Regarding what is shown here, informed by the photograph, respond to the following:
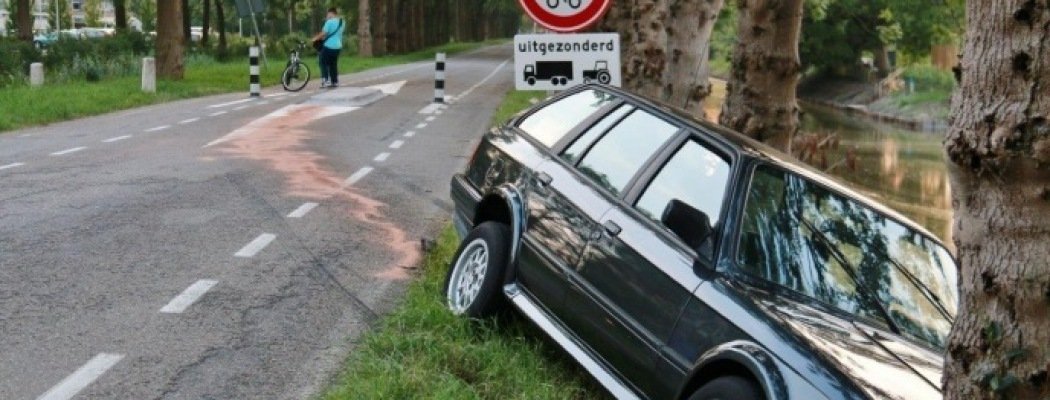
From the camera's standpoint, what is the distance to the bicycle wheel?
98.0ft

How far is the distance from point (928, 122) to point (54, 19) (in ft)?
220

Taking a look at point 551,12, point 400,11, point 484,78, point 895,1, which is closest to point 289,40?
point 400,11

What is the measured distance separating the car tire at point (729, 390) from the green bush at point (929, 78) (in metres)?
52.6

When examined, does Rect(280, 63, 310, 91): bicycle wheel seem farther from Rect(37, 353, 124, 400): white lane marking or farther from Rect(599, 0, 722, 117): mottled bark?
Rect(37, 353, 124, 400): white lane marking

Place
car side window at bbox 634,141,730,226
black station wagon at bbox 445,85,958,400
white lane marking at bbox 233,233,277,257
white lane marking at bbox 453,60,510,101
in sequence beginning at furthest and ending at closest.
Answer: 1. white lane marking at bbox 453,60,510,101
2. white lane marking at bbox 233,233,277,257
3. car side window at bbox 634,141,730,226
4. black station wagon at bbox 445,85,958,400

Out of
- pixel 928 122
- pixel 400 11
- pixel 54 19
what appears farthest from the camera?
pixel 54 19

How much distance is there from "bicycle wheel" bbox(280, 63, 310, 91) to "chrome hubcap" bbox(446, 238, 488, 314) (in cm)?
2274

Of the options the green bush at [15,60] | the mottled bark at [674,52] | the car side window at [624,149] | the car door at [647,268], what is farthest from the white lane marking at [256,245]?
the green bush at [15,60]

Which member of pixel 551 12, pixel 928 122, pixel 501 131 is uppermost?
pixel 551 12

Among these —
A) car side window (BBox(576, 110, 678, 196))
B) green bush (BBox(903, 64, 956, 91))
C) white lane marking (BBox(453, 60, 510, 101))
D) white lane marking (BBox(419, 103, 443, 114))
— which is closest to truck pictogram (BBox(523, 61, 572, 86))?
car side window (BBox(576, 110, 678, 196))

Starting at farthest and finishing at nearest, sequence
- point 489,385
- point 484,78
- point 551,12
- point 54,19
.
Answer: point 54,19, point 484,78, point 551,12, point 489,385

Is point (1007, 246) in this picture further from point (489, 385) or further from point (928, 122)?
point (928, 122)

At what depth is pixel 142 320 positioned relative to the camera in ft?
24.0

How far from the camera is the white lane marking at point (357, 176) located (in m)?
13.7
